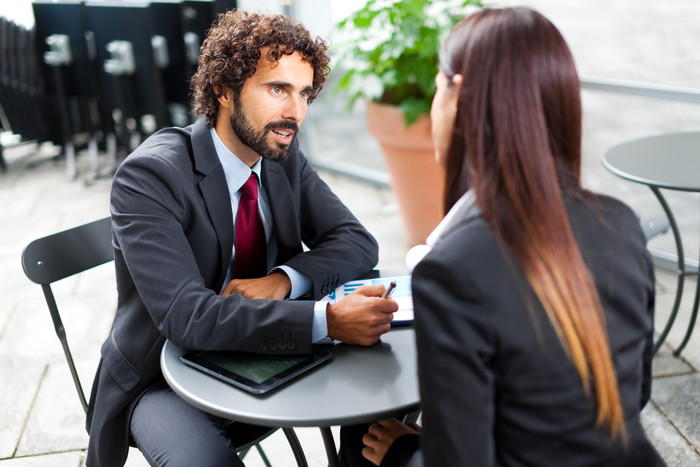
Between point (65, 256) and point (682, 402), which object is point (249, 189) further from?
point (682, 402)

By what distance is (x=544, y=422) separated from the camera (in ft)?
3.34

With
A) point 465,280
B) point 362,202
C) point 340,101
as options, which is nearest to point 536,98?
point 465,280

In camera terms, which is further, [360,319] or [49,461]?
[49,461]

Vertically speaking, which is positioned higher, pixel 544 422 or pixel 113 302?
pixel 544 422

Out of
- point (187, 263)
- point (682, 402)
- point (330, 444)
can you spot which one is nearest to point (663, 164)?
point (682, 402)

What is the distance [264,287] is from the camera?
1603 millimetres

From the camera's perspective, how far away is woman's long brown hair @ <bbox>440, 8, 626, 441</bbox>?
0.96 meters

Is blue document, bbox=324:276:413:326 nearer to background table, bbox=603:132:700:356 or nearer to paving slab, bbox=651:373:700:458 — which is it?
background table, bbox=603:132:700:356

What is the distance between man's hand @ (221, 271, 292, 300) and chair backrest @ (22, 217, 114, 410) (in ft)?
1.54

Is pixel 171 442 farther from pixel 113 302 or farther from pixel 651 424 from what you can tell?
pixel 113 302

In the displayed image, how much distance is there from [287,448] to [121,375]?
95cm

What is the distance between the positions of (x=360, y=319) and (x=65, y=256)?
0.89 m

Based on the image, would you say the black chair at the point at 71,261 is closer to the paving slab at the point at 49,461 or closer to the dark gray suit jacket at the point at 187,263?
the dark gray suit jacket at the point at 187,263

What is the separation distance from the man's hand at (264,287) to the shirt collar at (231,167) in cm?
25
